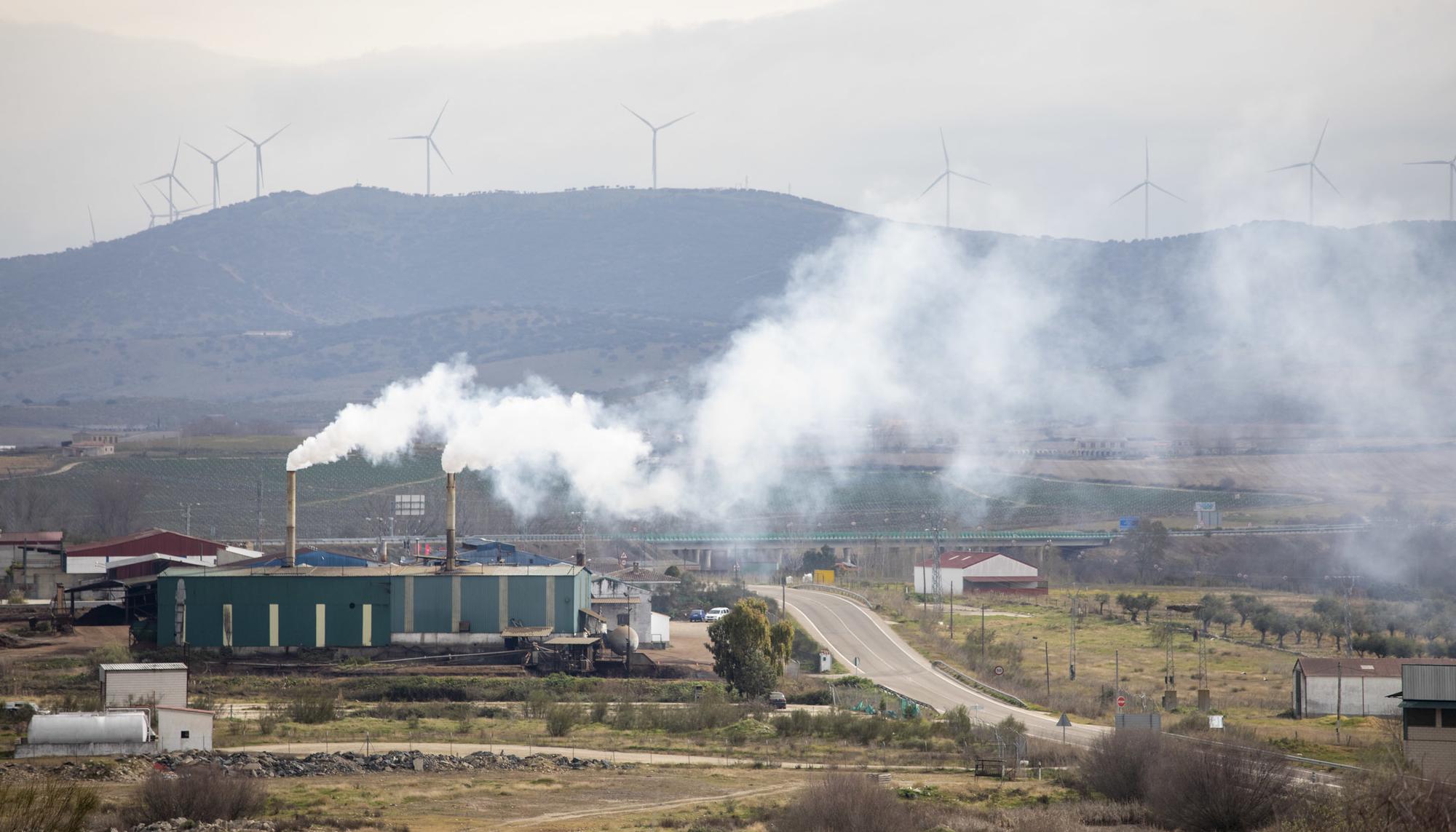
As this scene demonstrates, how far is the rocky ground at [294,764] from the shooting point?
3669 centimetres

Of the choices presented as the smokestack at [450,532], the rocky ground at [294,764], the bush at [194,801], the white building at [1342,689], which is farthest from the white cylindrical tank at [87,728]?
the white building at [1342,689]

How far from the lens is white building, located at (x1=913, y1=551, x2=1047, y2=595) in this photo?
96.3m

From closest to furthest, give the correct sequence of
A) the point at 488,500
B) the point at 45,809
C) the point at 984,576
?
the point at 45,809 < the point at 984,576 < the point at 488,500

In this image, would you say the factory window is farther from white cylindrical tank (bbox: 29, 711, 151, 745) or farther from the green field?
the green field

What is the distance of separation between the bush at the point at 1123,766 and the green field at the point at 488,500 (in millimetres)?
80387

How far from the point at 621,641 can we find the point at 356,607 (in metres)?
9.97

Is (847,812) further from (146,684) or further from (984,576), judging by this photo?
(984,576)

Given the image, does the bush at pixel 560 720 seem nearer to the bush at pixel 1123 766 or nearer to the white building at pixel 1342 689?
the bush at pixel 1123 766

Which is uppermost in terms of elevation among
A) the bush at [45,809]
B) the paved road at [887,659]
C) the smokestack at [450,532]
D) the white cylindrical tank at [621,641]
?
the smokestack at [450,532]

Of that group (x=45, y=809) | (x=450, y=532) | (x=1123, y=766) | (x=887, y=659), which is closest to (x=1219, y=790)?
(x=1123, y=766)

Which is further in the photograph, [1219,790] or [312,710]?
[312,710]

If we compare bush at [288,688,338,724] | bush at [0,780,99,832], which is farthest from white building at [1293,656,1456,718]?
bush at [0,780,99,832]

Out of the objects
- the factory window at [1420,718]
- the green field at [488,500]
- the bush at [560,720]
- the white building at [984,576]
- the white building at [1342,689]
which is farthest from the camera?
the green field at [488,500]

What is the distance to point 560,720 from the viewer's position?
4681 cm
